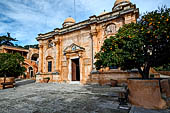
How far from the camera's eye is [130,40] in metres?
4.16

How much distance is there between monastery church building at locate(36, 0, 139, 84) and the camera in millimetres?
10820

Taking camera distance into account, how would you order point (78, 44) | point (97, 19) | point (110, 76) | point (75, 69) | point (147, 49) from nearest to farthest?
point (147, 49) < point (110, 76) < point (97, 19) < point (78, 44) < point (75, 69)

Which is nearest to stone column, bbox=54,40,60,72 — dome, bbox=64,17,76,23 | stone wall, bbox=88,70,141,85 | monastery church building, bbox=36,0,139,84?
monastery church building, bbox=36,0,139,84

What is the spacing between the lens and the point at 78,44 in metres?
13.0

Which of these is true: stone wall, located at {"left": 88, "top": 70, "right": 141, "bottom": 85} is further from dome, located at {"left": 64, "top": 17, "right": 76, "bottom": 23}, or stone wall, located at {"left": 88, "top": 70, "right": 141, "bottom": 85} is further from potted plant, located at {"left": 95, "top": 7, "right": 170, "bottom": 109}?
dome, located at {"left": 64, "top": 17, "right": 76, "bottom": 23}

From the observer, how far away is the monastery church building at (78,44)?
1082cm

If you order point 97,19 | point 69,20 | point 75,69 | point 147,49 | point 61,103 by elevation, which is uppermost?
point 69,20

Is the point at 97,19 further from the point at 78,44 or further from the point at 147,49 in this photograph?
the point at 147,49

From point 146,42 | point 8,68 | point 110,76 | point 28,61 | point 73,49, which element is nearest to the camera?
point 146,42

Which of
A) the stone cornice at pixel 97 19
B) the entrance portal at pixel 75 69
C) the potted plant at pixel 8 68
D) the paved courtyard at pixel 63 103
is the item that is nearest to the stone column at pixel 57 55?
the stone cornice at pixel 97 19

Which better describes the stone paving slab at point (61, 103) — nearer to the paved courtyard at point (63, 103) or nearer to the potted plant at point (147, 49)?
the paved courtyard at point (63, 103)

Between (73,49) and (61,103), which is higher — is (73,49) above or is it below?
above

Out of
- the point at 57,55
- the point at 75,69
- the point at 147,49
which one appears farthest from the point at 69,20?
the point at 147,49

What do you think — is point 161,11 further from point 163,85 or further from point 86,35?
point 86,35
